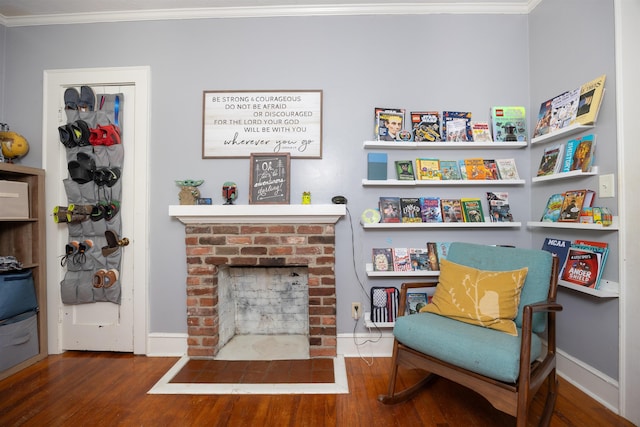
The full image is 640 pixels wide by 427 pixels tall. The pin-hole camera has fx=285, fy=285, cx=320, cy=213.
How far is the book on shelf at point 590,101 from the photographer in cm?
162

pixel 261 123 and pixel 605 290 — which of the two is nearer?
pixel 605 290

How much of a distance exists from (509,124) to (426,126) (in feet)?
2.07

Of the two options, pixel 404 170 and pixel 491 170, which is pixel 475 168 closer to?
pixel 491 170

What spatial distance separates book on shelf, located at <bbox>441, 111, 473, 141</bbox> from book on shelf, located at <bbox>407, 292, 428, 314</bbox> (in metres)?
1.21

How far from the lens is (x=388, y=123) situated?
218 centimetres

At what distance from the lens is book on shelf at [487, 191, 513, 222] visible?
216cm

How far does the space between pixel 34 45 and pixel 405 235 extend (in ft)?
10.9

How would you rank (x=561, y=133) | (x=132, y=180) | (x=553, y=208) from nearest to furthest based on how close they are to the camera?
(x=561, y=133) < (x=553, y=208) < (x=132, y=180)

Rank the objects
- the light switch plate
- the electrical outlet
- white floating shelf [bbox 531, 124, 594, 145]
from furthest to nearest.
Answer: the electrical outlet
white floating shelf [bbox 531, 124, 594, 145]
the light switch plate

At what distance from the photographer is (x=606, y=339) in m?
1.63

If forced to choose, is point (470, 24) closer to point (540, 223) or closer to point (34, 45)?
point (540, 223)

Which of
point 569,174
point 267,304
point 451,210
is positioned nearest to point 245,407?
point 267,304

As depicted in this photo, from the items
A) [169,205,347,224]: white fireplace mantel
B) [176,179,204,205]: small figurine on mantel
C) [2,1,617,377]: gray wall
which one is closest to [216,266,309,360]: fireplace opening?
[2,1,617,377]: gray wall

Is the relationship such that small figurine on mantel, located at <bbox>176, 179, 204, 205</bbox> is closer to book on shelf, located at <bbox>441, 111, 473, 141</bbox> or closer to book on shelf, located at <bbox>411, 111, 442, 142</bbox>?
book on shelf, located at <bbox>411, 111, 442, 142</bbox>
